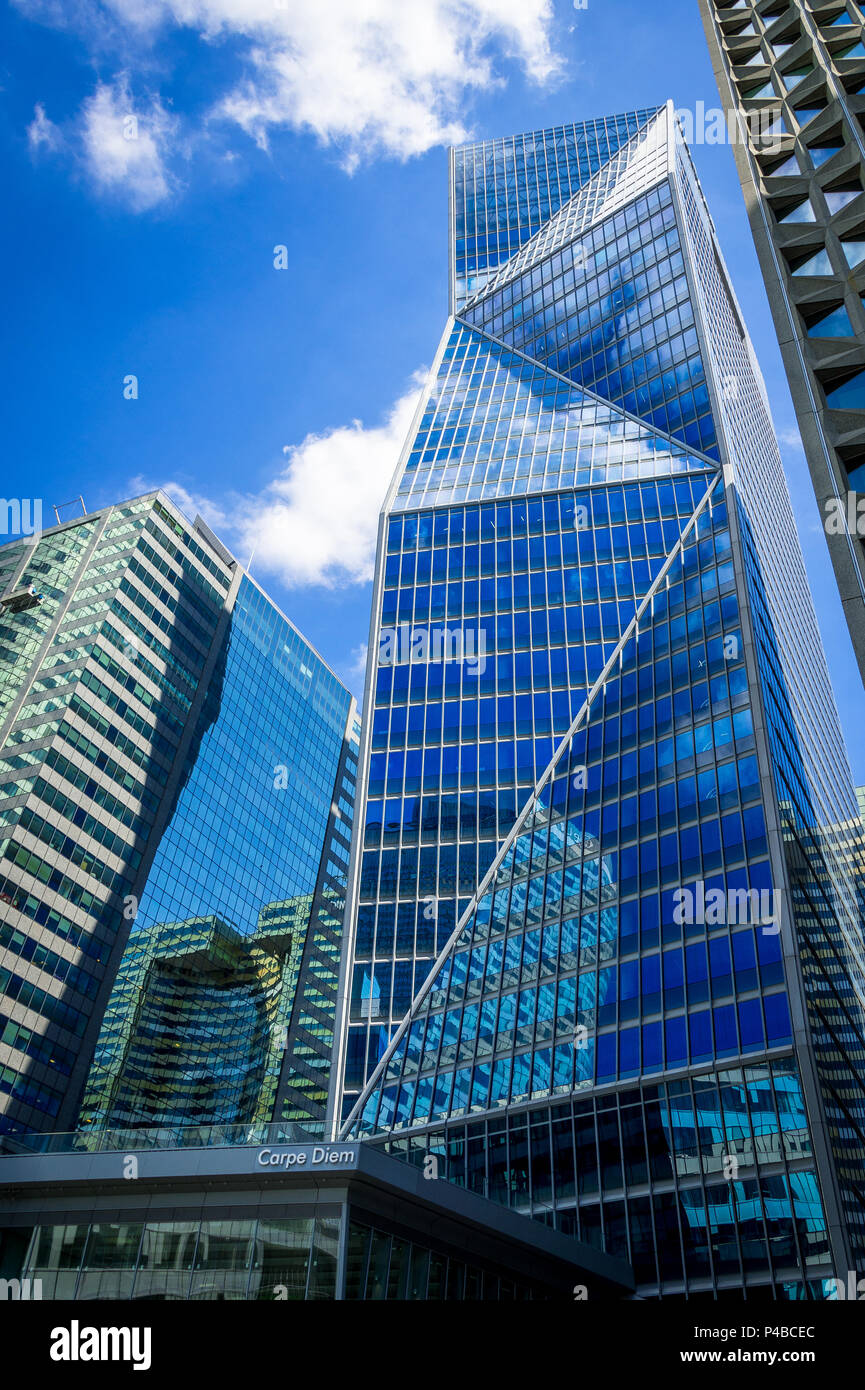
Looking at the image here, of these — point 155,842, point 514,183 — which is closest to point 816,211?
point 155,842

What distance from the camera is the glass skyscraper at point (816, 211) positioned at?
19.7 metres

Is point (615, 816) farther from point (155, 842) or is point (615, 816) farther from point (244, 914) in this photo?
point (244, 914)

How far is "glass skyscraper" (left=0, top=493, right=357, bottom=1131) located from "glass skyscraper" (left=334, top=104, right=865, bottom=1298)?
38.9 m

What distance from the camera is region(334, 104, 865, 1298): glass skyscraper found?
50312 millimetres

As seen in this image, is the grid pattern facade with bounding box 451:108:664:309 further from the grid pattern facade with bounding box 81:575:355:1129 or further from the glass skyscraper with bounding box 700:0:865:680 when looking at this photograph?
the glass skyscraper with bounding box 700:0:865:680

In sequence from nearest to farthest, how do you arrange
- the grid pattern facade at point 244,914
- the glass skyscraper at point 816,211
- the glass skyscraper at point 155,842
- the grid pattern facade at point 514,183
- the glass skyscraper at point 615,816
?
the glass skyscraper at point 816,211
the glass skyscraper at point 615,816
the glass skyscraper at point 155,842
the grid pattern facade at point 244,914
the grid pattern facade at point 514,183

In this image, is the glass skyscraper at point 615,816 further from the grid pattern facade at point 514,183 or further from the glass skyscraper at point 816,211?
the glass skyscraper at point 816,211

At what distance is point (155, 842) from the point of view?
114438 millimetres

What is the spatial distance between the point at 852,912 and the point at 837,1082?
1163 inches

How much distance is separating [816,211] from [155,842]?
101283 millimetres

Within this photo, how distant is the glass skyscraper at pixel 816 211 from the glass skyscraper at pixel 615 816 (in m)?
24.9

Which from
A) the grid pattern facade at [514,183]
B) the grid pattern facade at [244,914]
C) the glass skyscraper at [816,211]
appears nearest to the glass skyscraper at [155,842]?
the grid pattern facade at [244,914]

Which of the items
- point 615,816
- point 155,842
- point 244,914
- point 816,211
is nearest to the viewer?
point 816,211
